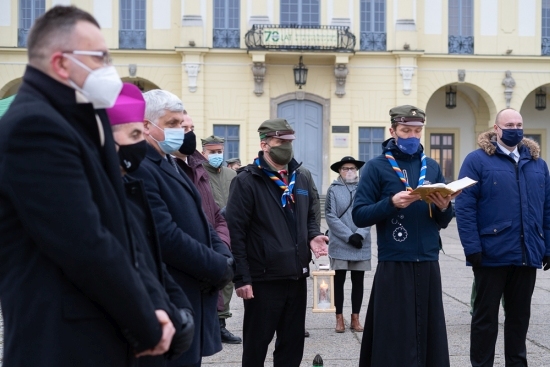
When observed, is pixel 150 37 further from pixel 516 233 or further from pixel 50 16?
pixel 50 16

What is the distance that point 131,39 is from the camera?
2909 centimetres

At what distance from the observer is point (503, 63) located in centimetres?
3009

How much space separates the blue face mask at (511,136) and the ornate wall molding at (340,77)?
22.7m

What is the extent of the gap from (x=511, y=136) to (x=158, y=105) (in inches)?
126

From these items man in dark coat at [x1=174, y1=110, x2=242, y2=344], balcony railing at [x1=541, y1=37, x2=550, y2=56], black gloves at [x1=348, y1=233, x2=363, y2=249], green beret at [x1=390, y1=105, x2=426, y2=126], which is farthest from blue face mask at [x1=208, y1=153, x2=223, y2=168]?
balcony railing at [x1=541, y1=37, x2=550, y2=56]

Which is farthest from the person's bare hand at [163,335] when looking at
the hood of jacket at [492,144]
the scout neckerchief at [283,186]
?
the hood of jacket at [492,144]

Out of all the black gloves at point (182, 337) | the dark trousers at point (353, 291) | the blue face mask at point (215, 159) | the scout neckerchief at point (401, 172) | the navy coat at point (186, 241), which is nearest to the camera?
the black gloves at point (182, 337)

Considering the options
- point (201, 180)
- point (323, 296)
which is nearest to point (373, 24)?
point (323, 296)

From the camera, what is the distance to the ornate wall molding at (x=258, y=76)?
2867 centimetres

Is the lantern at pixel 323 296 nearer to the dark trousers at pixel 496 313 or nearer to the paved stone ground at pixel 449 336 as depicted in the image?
the paved stone ground at pixel 449 336

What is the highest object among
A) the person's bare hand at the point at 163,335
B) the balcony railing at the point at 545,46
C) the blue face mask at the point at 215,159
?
the balcony railing at the point at 545,46

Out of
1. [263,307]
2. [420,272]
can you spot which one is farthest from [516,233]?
[263,307]

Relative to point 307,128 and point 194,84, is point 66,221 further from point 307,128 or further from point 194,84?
point 307,128

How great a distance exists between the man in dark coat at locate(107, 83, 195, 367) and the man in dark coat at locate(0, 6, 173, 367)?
17 centimetres
